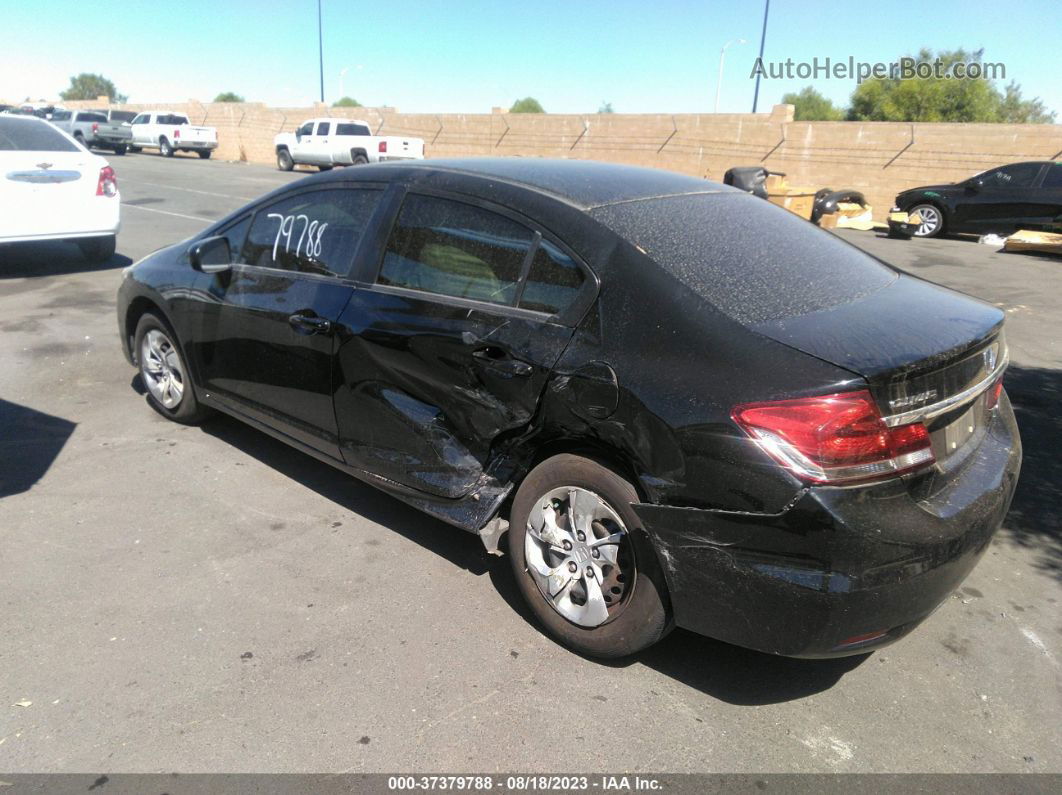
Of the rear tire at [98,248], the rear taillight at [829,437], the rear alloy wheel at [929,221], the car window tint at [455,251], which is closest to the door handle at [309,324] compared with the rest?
the car window tint at [455,251]

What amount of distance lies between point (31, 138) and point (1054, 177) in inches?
675

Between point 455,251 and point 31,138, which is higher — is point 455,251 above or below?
below

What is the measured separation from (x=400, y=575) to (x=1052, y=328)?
7.73 metres

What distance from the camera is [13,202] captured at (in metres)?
8.84

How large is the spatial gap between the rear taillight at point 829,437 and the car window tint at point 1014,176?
16.5 metres

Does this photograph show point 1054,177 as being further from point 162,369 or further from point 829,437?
point 162,369

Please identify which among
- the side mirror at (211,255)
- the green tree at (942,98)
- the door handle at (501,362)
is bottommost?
the door handle at (501,362)

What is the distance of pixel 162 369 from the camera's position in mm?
5242

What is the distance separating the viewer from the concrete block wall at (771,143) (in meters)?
22.0

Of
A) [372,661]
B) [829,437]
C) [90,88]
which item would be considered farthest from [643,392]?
[90,88]

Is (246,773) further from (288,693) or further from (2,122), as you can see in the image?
(2,122)

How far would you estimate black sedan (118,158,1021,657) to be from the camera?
251cm

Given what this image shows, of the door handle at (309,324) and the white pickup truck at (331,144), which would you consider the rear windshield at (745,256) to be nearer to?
the door handle at (309,324)

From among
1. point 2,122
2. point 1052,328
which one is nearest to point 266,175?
point 2,122
